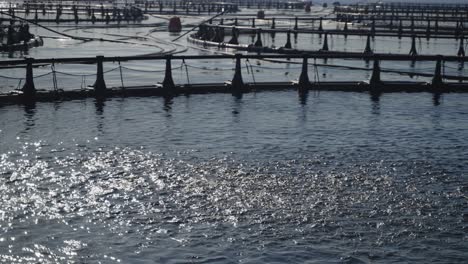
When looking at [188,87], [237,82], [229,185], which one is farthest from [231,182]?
[237,82]

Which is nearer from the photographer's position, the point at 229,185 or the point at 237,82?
the point at 229,185

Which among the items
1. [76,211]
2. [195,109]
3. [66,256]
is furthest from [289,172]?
[195,109]

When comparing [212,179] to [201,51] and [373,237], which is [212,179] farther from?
[201,51]

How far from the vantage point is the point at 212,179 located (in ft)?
43.5

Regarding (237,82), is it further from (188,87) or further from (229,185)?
(229,185)

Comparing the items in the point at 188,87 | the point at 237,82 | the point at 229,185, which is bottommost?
the point at 229,185

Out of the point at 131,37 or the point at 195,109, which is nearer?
the point at 195,109

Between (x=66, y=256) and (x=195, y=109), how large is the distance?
39.9 ft

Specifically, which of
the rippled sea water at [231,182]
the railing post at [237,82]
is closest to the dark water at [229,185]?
the rippled sea water at [231,182]

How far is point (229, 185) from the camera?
12.9m

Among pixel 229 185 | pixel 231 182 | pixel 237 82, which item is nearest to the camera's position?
pixel 229 185

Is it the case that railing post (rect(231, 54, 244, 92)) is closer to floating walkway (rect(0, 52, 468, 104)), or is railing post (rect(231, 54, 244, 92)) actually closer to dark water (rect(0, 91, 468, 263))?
floating walkway (rect(0, 52, 468, 104))

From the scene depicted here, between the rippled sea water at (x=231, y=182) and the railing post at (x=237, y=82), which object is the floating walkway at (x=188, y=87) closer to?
the railing post at (x=237, y=82)

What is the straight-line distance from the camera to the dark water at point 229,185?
388 inches
